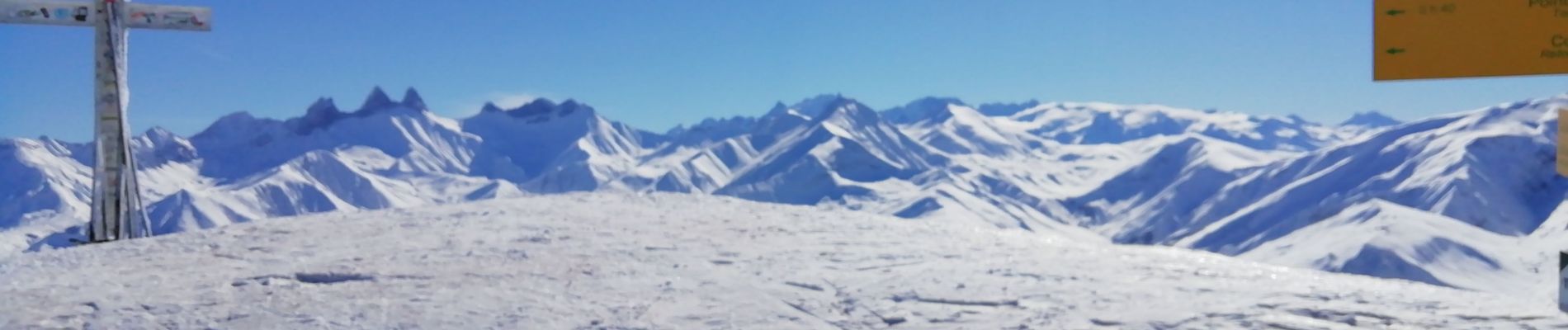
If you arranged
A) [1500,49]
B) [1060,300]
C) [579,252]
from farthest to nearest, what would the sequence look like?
1. [579,252]
2. [1060,300]
3. [1500,49]

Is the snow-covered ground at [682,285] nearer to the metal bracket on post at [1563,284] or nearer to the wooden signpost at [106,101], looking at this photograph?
the metal bracket on post at [1563,284]

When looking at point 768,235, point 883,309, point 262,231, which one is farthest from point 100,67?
point 883,309

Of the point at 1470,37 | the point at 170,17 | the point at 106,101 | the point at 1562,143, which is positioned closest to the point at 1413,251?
the point at 170,17

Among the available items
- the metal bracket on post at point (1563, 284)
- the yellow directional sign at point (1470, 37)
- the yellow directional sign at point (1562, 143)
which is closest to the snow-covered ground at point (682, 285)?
the metal bracket on post at point (1563, 284)

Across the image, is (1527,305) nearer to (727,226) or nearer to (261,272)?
(727,226)

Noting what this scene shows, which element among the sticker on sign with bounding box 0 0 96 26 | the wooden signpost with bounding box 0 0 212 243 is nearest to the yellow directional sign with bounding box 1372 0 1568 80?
the wooden signpost with bounding box 0 0 212 243

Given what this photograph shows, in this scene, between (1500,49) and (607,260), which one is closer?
(1500,49)

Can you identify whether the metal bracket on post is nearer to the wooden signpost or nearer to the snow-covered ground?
the snow-covered ground
